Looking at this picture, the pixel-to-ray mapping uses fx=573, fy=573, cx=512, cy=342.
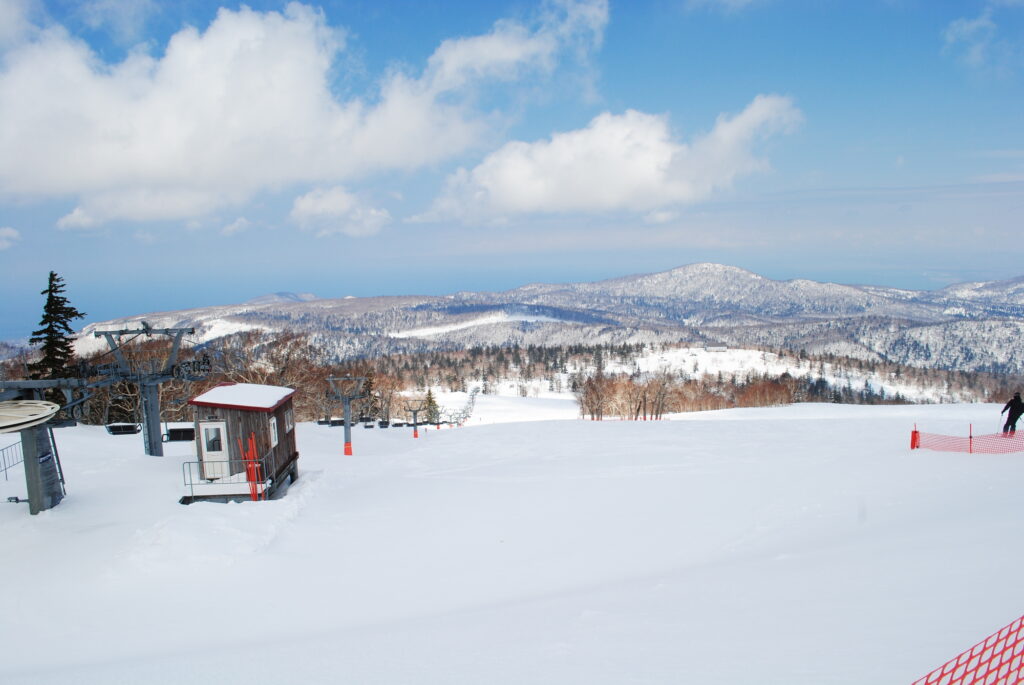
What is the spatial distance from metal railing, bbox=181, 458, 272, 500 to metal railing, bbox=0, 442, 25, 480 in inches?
237

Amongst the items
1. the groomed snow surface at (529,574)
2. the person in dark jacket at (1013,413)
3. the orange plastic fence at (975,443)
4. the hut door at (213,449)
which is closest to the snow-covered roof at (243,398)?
the hut door at (213,449)

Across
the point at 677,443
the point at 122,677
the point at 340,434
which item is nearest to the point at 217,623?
the point at 122,677

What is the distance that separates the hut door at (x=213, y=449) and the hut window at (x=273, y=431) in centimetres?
124

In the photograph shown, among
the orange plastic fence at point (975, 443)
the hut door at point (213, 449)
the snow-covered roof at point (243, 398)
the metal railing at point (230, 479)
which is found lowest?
the orange plastic fence at point (975, 443)

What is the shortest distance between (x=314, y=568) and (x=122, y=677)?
14.0 ft

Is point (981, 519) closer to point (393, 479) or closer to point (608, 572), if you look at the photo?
point (608, 572)

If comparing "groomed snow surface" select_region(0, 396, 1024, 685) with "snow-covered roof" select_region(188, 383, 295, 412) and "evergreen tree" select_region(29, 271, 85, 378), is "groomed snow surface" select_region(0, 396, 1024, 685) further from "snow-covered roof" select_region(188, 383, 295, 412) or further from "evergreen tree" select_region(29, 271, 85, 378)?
"evergreen tree" select_region(29, 271, 85, 378)

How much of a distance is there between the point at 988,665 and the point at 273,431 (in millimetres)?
16595

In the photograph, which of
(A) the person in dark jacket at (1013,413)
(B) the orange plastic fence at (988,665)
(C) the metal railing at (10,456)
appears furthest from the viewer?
(A) the person in dark jacket at (1013,413)

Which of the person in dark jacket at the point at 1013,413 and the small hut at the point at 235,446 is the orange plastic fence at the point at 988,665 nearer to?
the small hut at the point at 235,446

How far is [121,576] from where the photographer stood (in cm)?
983

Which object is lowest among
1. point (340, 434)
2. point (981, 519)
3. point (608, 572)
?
point (340, 434)

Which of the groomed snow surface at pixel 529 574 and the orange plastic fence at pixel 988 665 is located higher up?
the orange plastic fence at pixel 988 665

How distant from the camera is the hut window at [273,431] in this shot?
16969mm
